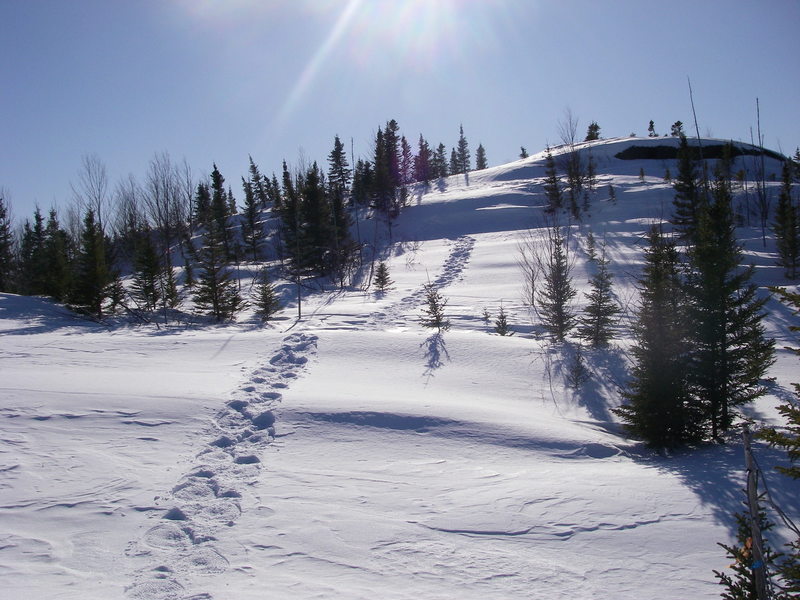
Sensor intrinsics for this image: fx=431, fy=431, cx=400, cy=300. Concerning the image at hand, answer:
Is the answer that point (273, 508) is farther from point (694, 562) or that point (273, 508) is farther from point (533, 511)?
point (694, 562)

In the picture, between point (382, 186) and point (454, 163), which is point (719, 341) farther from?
point (454, 163)

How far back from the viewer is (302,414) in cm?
655

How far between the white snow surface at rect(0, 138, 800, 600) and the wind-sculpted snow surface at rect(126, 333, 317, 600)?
0.02m

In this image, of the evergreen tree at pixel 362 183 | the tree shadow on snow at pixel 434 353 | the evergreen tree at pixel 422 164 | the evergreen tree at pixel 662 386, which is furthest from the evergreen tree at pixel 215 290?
the evergreen tree at pixel 422 164

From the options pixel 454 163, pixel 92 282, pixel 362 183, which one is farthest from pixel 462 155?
pixel 92 282

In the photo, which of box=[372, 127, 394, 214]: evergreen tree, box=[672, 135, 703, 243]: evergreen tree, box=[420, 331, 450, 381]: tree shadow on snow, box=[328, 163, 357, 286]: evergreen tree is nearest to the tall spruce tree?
box=[328, 163, 357, 286]: evergreen tree

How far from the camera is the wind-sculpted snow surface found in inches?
137

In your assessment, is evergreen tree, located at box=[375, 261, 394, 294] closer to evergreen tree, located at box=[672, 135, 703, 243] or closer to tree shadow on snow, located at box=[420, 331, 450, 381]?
tree shadow on snow, located at box=[420, 331, 450, 381]

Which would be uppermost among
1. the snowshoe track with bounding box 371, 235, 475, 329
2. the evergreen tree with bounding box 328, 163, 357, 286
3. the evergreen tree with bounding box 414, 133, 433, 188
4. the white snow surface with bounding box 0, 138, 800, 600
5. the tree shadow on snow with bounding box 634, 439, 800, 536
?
the evergreen tree with bounding box 414, 133, 433, 188

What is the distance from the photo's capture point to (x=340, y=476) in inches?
200

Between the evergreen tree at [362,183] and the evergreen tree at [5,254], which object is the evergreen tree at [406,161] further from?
the evergreen tree at [5,254]

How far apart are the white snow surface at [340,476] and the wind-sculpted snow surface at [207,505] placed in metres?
0.02

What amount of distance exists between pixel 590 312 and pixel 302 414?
876 centimetres

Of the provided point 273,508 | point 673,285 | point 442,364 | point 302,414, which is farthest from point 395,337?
point 273,508
